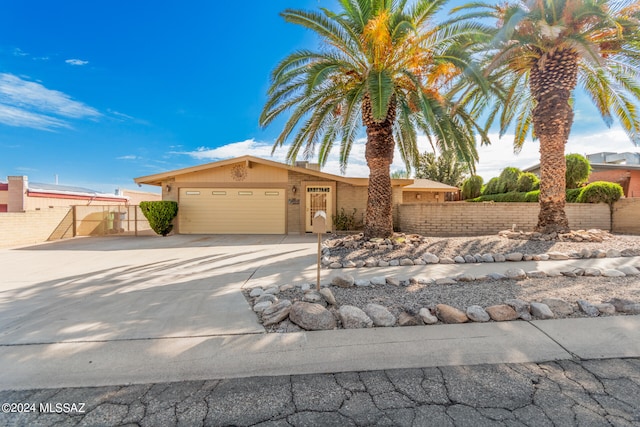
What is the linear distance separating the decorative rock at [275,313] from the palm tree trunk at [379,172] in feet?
16.9

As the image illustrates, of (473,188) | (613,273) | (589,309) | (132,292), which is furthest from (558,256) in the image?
(473,188)

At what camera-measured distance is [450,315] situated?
3217 mm

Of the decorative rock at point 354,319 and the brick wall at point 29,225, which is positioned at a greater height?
the brick wall at point 29,225

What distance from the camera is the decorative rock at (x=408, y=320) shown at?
10.4 feet

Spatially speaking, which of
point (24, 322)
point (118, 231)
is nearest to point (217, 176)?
point (118, 231)

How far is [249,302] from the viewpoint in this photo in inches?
155

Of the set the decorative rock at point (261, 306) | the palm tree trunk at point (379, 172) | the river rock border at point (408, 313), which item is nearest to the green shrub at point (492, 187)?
the palm tree trunk at point (379, 172)

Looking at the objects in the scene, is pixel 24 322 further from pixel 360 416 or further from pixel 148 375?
pixel 360 416

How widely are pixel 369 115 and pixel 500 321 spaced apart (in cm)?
644

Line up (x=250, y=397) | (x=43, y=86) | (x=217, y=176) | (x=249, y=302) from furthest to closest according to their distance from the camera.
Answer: (x=217, y=176) < (x=43, y=86) < (x=249, y=302) < (x=250, y=397)

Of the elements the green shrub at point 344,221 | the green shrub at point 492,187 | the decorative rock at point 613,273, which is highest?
the green shrub at point 492,187

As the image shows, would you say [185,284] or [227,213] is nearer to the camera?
[185,284]

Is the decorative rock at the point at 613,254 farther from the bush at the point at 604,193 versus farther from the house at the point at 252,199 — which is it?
the house at the point at 252,199

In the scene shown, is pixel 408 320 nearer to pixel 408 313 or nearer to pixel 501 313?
pixel 408 313
